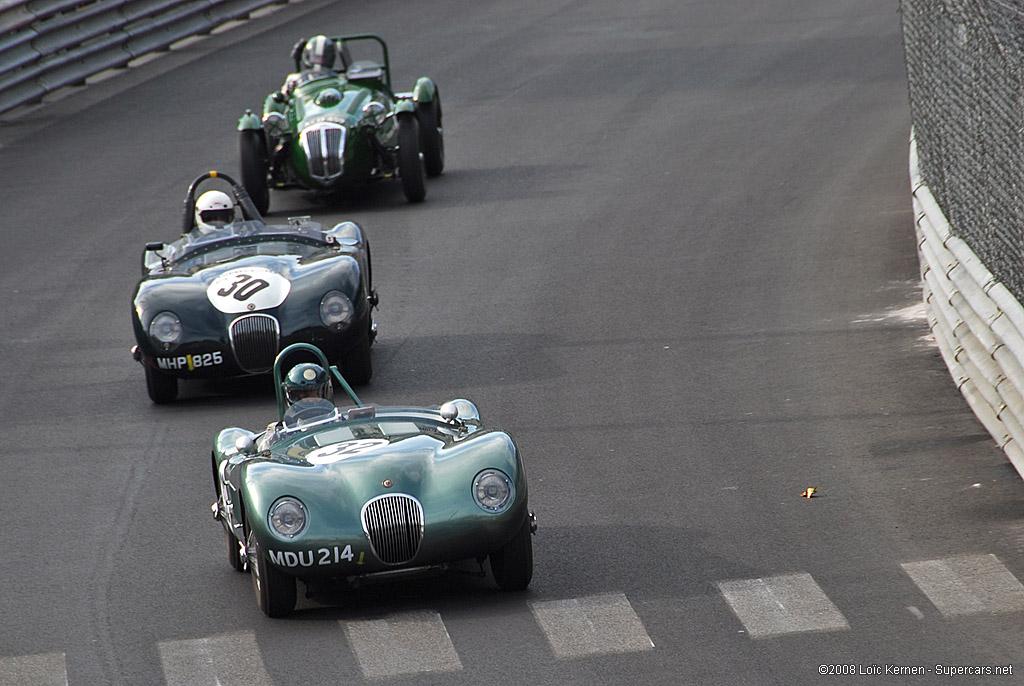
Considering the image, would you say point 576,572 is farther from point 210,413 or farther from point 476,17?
point 476,17

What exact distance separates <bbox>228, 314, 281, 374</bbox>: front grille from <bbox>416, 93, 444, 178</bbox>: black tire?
655 cm

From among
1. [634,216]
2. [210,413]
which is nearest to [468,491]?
[210,413]

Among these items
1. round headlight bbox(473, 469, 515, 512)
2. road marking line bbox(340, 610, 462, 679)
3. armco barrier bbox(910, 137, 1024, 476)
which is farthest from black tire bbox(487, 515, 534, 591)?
armco barrier bbox(910, 137, 1024, 476)

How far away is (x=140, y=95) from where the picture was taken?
2294cm

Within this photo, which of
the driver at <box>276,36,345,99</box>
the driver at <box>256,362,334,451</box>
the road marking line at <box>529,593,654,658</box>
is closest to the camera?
the road marking line at <box>529,593,654,658</box>

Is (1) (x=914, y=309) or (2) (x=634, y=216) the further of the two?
(2) (x=634, y=216)

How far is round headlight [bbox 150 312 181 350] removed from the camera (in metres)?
11.2

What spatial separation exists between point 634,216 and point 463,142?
4210 mm

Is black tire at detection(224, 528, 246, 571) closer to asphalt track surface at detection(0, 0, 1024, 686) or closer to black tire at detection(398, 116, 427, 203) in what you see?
asphalt track surface at detection(0, 0, 1024, 686)

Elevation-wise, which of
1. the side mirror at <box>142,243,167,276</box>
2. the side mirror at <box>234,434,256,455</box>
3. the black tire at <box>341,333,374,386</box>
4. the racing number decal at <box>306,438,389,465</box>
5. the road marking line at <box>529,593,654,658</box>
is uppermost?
the racing number decal at <box>306,438,389,465</box>

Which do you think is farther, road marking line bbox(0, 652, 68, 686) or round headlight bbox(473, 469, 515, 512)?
round headlight bbox(473, 469, 515, 512)

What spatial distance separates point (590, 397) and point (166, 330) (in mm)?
2860

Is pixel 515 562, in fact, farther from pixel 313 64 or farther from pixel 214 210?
pixel 313 64

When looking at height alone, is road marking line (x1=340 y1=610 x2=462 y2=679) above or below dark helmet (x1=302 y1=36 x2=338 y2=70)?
above
